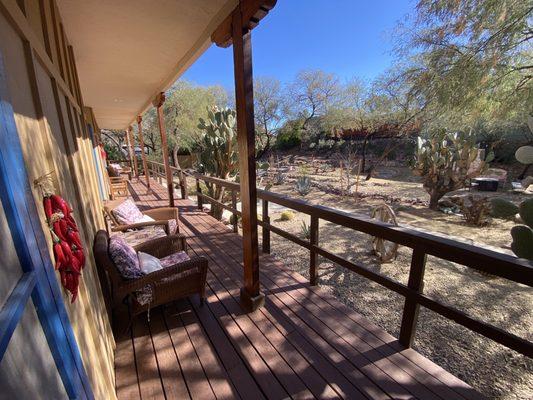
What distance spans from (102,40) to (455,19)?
5.75m

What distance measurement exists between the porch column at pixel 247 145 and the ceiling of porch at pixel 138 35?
24cm

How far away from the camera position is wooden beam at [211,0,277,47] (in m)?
1.61

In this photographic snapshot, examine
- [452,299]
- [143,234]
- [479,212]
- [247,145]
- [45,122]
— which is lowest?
[452,299]

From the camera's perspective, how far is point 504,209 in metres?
1.65

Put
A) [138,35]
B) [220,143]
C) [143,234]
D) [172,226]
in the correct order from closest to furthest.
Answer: [138,35] → [143,234] → [172,226] → [220,143]

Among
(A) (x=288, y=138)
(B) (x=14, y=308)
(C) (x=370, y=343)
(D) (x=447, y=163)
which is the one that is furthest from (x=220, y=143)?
(A) (x=288, y=138)

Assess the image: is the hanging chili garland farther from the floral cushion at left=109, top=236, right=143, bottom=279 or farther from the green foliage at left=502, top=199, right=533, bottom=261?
the green foliage at left=502, top=199, right=533, bottom=261

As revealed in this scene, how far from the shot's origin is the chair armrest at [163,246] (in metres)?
2.70

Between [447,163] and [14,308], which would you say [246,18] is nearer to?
[14,308]

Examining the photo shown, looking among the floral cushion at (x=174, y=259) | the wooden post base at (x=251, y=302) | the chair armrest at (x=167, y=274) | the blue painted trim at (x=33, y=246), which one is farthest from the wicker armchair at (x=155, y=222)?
the blue painted trim at (x=33, y=246)

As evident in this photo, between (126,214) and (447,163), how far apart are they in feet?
29.4

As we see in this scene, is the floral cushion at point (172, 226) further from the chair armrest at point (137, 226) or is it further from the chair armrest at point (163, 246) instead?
the chair armrest at point (163, 246)

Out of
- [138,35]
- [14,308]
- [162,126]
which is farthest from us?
[162,126]

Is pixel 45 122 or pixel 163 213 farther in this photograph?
pixel 163 213
